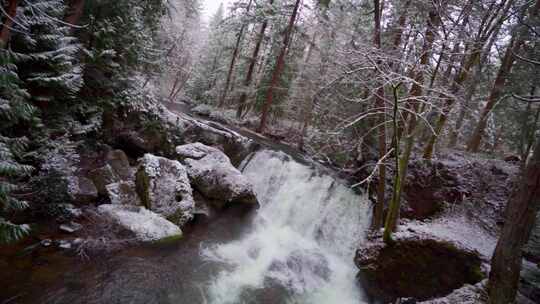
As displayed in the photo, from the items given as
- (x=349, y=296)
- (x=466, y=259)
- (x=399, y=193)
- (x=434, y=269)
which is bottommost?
(x=349, y=296)

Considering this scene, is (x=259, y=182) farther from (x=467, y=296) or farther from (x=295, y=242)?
(x=467, y=296)

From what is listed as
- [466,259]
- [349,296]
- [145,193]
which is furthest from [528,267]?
[145,193]

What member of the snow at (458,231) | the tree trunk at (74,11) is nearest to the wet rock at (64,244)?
the tree trunk at (74,11)

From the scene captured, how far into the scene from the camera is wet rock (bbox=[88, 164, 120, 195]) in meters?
6.08

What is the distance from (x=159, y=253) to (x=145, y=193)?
66.3 inches

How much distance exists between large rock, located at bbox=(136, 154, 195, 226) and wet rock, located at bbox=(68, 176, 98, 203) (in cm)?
102

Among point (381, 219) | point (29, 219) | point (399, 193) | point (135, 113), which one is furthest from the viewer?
point (135, 113)

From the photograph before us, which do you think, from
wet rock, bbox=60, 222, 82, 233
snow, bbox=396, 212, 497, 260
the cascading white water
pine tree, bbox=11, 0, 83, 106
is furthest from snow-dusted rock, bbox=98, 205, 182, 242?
snow, bbox=396, 212, 497, 260

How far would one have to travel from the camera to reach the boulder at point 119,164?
22.3 ft

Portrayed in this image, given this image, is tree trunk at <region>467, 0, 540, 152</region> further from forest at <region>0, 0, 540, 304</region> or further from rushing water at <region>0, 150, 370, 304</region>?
rushing water at <region>0, 150, 370, 304</region>

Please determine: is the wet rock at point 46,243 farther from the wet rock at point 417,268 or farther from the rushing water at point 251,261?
the wet rock at point 417,268

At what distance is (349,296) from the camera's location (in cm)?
637

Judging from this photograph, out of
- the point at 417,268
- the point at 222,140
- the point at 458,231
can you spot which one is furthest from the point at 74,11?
the point at 458,231

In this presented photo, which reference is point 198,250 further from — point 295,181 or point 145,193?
point 295,181
